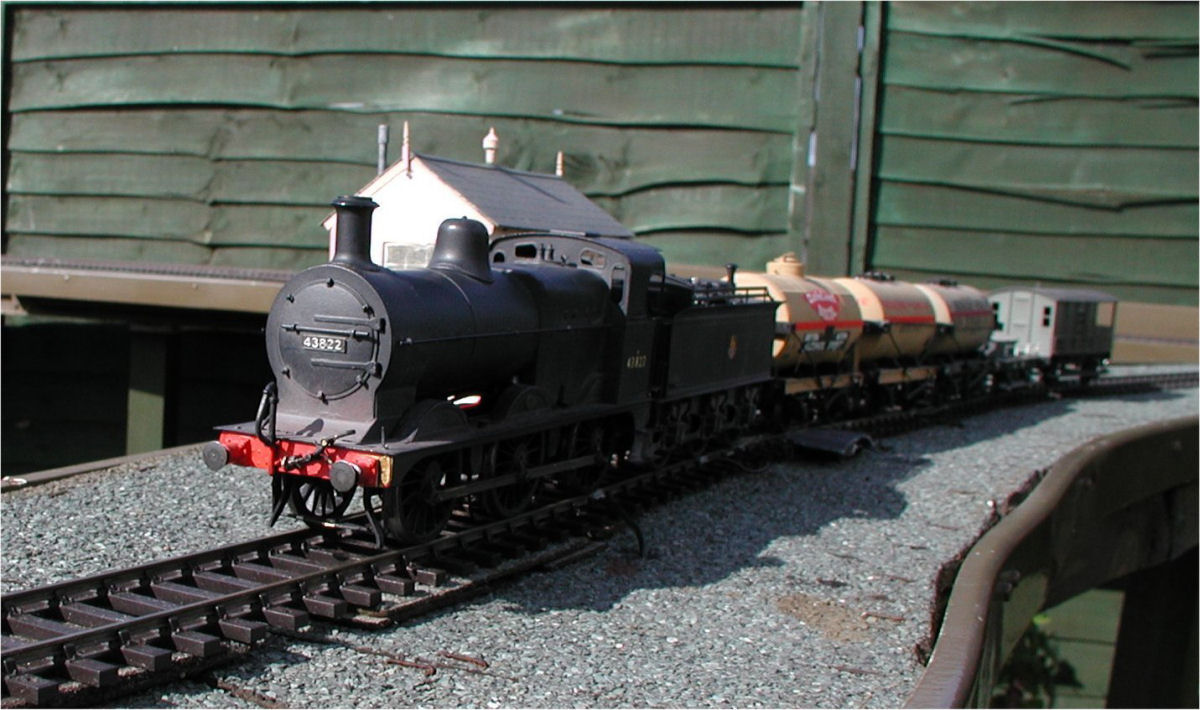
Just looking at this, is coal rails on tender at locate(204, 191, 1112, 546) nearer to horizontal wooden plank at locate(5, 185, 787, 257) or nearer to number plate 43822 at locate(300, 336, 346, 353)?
number plate 43822 at locate(300, 336, 346, 353)

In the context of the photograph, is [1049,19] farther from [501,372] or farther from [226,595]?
[226,595]

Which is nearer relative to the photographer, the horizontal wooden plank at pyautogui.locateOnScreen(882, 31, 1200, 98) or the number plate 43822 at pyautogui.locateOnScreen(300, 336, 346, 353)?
the number plate 43822 at pyautogui.locateOnScreen(300, 336, 346, 353)

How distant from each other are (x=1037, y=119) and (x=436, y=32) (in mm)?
9483

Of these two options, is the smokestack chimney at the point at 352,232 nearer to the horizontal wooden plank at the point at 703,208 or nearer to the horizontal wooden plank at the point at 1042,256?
the horizontal wooden plank at the point at 703,208

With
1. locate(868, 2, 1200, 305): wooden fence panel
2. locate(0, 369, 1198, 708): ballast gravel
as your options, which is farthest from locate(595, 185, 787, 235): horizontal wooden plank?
locate(0, 369, 1198, 708): ballast gravel

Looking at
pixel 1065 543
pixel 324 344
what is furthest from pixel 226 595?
pixel 1065 543

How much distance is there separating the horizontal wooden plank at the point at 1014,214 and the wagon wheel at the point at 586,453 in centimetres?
910

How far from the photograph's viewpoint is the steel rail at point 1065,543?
605 centimetres

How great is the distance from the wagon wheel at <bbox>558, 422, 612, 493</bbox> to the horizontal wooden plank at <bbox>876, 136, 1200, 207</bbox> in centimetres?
924

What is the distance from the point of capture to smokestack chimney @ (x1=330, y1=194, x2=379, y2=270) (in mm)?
7500

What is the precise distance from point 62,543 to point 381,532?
2.26m

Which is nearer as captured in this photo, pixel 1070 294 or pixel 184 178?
pixel 1070 294

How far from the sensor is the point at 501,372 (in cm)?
856

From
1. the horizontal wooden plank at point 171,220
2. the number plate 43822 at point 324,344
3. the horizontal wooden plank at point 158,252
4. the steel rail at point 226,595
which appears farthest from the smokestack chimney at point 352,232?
the horizontal wooden plank at point 158,252
